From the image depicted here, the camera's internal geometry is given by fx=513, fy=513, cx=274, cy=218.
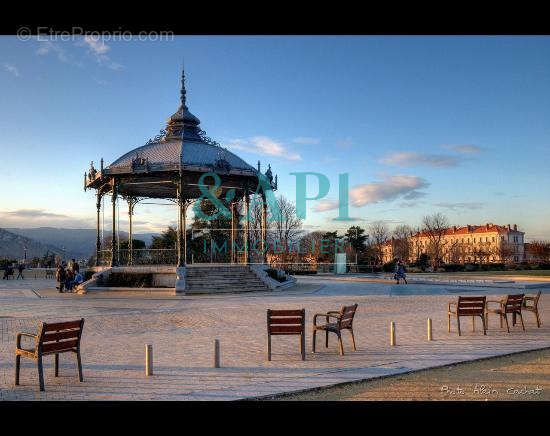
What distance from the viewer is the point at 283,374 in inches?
307

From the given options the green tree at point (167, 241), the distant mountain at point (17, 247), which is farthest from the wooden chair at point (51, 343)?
the distant mountain at point (17, 247)

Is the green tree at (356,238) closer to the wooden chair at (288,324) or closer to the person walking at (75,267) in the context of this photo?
the person walking at (75,267)

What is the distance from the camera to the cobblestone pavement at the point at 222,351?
7.11 meters

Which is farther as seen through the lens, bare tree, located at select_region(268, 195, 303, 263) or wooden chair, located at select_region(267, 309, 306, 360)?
bare tree, located at select_region(268, 195, 303, 263)

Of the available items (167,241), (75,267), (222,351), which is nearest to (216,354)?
(222,351)

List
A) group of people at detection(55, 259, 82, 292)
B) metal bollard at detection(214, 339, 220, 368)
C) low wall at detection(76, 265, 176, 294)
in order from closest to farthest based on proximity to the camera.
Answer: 1. metal bollard at detection(214, 339, 220, 368)
2. low wall at detection(76, 265, 176, 294)
3. group of people at detection(55, 259, 82, 292)

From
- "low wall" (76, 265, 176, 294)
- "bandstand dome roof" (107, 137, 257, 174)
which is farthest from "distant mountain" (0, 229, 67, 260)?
"low wall" (76, 265, 176, 294)

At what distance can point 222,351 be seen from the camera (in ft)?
31.8

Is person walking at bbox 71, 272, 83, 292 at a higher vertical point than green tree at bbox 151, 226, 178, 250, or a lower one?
lower

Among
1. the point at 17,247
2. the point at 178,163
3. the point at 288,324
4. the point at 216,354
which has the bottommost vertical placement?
the point at 216,354

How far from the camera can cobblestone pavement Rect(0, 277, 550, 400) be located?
7109 mm

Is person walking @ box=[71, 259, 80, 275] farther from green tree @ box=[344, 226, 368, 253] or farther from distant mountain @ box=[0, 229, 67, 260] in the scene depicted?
distant mountain @ box=[0, 229, 67, 260]

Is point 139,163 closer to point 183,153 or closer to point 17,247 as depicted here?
point 183,153
